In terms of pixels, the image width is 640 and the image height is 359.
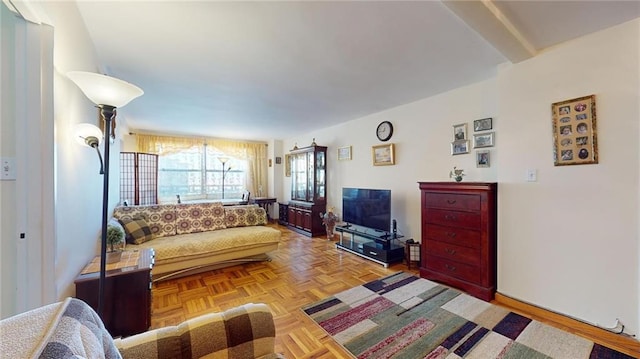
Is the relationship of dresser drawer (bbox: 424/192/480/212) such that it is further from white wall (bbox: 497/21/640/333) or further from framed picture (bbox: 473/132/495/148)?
framed picture (bbox: 473/132/495/148)

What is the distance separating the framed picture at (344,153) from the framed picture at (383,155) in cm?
59

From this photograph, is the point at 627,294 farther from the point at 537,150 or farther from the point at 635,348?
the point at 537,150

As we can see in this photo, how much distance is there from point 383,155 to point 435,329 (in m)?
2.55

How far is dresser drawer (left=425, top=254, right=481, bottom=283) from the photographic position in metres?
2.45

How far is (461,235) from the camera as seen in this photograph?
2.55 m

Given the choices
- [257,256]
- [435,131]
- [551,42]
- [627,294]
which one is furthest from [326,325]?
[551,42]

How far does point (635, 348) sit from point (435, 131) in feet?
8.10

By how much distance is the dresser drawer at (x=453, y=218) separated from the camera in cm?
246

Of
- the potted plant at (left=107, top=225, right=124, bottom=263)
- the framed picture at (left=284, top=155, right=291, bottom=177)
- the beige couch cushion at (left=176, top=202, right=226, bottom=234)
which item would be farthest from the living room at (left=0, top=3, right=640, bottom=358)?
the framed picture at (left=284, top=155, right=291, bottom=177)

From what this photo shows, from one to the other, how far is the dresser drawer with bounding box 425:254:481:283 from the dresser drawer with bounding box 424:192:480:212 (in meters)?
0.58

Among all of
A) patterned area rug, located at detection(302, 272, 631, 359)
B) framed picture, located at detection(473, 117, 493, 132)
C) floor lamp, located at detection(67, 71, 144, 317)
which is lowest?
patterned area rug, located at detection(302, 272, 631, 359)

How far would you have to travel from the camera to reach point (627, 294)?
1761 millimetres

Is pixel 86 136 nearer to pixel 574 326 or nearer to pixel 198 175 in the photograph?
pixel 574 326

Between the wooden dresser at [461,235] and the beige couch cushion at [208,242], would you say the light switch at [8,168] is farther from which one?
the wooden dresser at [461,235]
